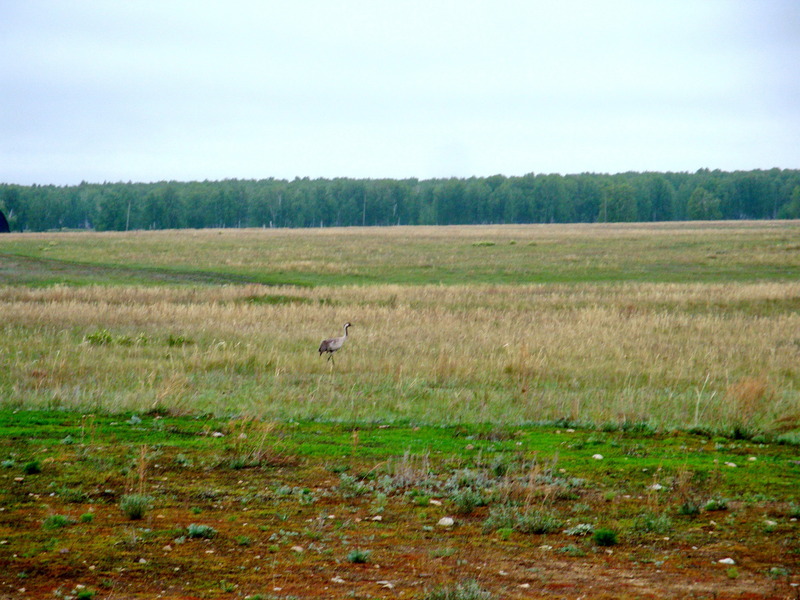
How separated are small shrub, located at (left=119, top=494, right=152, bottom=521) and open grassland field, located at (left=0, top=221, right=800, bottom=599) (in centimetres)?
4

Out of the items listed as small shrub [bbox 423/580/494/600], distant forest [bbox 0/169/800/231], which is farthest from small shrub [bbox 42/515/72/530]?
distant forest [bbox 0/169/800/231]

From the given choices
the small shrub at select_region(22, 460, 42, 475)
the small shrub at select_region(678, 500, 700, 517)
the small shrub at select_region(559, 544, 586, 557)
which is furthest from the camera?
the small shrub at select_region(22, 460, 42, 475)

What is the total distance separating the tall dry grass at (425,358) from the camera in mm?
12516

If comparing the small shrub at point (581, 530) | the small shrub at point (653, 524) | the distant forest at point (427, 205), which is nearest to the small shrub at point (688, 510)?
the small shrub at point (653, 524)

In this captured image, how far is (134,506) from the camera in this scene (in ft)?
22.5

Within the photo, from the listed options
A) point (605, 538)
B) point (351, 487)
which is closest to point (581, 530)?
point (605, 538)

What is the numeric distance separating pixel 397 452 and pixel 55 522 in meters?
4.19

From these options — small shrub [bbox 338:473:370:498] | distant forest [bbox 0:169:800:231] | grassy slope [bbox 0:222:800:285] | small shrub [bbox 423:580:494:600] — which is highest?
distant forest [bbox 0:169:800:231]

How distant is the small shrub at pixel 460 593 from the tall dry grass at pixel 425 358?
263 inches

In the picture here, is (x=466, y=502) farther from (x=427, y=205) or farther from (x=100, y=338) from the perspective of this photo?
(x=427, y=205)

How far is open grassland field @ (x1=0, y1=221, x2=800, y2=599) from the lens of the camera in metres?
5.86

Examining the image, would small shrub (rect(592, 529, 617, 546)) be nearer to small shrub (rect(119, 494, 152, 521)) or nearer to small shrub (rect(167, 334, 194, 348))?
small shrub (rect(119, 494, 152, 521))

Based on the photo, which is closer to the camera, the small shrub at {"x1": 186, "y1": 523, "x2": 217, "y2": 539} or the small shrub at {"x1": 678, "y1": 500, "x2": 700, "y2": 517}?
the small shrub at {"x1": 186, "y1": 523, "x2": 217, "y2": 539}

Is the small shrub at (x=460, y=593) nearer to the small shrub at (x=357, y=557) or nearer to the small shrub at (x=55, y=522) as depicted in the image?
the small shrub at (x=357, y=557)
